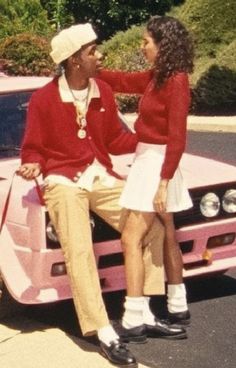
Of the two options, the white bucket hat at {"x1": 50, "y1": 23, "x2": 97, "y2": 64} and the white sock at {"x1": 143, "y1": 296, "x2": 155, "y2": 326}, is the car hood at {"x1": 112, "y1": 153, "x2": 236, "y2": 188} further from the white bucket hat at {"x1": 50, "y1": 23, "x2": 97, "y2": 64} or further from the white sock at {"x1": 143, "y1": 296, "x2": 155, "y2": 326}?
the white bucket hat at {"x1": 50, "y1": 23, "x2": 97, "y2": 64}

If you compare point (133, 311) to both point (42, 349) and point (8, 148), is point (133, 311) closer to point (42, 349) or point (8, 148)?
point (42, 349)

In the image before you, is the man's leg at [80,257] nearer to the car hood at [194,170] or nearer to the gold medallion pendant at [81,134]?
the gold medallion pendant at [81,134]

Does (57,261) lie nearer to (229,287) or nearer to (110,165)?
(110,165)

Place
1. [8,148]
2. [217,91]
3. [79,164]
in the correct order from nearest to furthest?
[79,164] < [8,148] < [217,91]

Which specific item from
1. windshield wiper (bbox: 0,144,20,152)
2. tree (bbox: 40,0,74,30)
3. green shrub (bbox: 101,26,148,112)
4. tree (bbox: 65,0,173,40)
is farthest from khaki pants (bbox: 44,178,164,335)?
tree (bbox: 40,0,74,30)

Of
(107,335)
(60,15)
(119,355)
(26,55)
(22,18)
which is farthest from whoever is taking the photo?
(60,15)

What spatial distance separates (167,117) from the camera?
5.44 metres

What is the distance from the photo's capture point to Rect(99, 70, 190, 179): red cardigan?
5.33m

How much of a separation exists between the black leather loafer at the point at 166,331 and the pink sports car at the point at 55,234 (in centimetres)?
30

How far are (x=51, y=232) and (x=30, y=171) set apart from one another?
39cm

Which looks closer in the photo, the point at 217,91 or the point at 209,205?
the point at 209,205

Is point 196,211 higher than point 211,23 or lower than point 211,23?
higher

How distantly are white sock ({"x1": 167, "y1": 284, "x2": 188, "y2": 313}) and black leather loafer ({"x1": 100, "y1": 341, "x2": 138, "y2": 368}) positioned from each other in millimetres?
580

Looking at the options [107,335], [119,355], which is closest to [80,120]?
[107,335]
